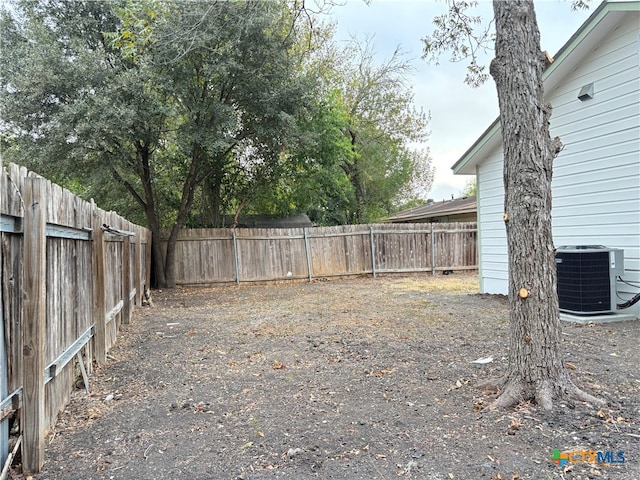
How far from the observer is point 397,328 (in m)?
5.53

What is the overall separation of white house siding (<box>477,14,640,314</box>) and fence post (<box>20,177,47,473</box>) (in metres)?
6.44

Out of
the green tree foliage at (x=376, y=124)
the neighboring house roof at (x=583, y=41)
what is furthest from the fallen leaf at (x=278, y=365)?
the green tree foliage at (x=376, y=124)

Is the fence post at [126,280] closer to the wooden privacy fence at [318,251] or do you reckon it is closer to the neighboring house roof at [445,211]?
the wooden privacy fence at [318,251]

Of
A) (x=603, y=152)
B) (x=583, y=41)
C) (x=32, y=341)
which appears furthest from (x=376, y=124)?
(x=32, y=341)

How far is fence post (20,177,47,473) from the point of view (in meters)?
2.13

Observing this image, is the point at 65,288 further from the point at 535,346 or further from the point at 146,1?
the point at 146,1

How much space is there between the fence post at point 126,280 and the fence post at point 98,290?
1958 millimetres

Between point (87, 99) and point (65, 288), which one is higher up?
point (87, 99)

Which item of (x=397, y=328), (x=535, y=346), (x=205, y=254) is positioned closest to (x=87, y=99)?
(x=205, y=254)

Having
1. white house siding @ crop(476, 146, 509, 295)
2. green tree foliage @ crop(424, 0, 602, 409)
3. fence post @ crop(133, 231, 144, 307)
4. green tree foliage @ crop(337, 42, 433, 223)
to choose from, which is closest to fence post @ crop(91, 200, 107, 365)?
fence post @ crop(133, 231, 144, 307)

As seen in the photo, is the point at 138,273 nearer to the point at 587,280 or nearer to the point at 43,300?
the point at 43,300

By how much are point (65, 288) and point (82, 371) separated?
821 millimetres

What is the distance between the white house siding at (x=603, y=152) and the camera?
5.42 m

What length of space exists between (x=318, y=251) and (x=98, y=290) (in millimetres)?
8890
